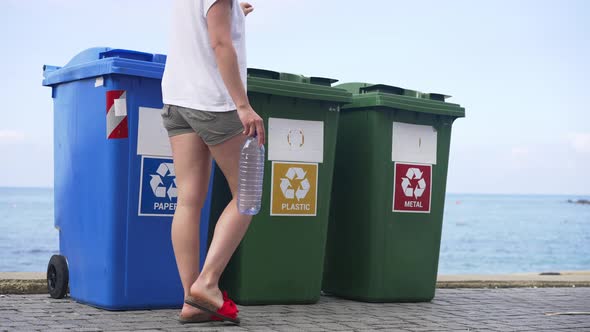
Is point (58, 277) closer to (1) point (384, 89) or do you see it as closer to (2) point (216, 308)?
(2) point (216, 308)

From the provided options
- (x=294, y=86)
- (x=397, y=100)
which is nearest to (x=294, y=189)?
(x=294, y=86)

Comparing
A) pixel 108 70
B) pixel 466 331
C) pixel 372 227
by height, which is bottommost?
pixel 466 331

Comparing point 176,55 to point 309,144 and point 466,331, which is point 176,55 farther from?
point 466,331

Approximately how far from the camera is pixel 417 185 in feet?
20.8

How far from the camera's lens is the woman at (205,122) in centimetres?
436

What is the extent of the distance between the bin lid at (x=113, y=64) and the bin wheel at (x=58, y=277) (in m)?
1.18

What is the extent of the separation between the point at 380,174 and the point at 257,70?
118 centimetres

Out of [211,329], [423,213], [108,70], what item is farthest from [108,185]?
[423,213]

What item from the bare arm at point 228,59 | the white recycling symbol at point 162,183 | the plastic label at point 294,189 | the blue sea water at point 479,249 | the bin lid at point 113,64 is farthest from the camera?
the blue sea water at point 479,249

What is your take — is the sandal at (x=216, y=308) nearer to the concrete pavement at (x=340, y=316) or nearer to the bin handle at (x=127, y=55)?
the concrete pavement at (x=340, y=316)

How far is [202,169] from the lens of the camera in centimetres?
463

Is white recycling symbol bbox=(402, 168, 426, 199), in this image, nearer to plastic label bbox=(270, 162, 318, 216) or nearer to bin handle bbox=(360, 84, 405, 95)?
bin handle bbox=(360, 84, 405, 95)

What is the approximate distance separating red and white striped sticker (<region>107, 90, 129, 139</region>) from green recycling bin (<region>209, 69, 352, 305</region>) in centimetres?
88

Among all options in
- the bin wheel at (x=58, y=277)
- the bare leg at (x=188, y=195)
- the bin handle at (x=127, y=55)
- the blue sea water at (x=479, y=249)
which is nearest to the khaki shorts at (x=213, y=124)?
the bare leg at (x=188, y=195)
